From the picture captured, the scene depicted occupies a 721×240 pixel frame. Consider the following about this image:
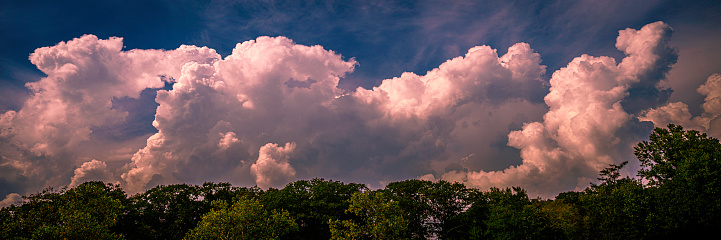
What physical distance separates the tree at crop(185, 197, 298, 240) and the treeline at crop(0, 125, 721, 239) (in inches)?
4.9

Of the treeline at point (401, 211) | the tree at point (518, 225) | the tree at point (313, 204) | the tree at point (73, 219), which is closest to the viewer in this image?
the tree at point (73, 219)

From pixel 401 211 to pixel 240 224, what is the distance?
20778 mm

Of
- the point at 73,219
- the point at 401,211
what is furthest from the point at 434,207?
the point at 73,219

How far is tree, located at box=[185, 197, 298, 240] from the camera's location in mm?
42375

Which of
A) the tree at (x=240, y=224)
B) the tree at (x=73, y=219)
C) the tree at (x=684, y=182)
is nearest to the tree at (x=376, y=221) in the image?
the tree at (x=240, y=224)

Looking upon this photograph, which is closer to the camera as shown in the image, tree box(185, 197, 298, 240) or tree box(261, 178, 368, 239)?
tree box(185, 197, 298, 240)

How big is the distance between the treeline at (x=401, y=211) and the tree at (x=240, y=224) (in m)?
0.12

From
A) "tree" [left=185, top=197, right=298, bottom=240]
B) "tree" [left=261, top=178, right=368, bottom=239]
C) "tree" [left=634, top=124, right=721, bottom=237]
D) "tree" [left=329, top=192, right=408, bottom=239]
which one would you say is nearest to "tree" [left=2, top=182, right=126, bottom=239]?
"tree" [left=185, top=197, right=298, bottom=240]

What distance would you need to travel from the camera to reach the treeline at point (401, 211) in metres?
41.6

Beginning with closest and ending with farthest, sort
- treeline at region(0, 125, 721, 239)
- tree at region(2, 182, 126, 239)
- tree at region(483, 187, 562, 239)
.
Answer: tree at region(2, 182, 126, 239) < treeline at region(0, 125, 721, 239) < tree at region(483, 187, 562, 239)

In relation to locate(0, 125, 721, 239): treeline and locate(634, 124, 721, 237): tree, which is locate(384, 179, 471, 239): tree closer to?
locate(0, 125, 721, 239): treeline

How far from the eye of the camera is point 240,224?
4359cm

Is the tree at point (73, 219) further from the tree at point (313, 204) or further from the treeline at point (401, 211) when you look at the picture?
the tree at point (313, 204)

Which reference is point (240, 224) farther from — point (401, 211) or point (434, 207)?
point (434, 207)
